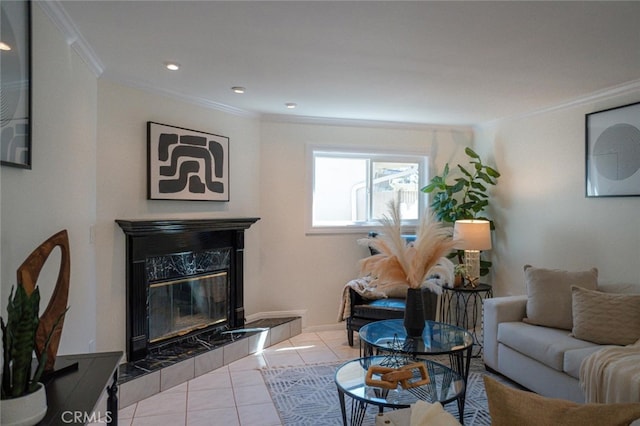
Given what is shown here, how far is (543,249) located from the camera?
3.97 metres

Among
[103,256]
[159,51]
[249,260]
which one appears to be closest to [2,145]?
[159,51]

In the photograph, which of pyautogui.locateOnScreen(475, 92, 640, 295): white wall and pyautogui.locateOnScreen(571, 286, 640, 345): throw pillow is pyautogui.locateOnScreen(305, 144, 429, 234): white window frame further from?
pyautogui.locateOnScreen(571, 286, 640, 345): throw pillow

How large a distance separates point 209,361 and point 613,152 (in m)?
3.73

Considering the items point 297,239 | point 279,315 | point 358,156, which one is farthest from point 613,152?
point 279,315

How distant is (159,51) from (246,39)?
2.04 feet

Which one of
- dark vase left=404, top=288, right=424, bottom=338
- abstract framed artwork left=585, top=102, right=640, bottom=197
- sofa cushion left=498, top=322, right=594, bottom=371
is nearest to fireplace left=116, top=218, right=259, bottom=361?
dark vase left=404, top=288, right=424, bottom=338

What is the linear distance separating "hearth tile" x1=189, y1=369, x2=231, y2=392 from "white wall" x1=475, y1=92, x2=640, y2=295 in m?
3.03

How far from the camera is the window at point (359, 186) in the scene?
185 inches

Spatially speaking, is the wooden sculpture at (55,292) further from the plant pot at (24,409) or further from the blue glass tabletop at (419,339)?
the blue glass tabletop at (419,339)

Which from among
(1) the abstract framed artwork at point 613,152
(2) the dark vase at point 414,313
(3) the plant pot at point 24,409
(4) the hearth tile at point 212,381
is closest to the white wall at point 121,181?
(4) the hearth tile at point 212,381

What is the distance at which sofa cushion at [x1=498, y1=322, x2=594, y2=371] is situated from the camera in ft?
8.79

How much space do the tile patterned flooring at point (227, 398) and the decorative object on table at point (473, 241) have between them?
1370mm

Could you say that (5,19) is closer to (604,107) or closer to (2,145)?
(2,145)

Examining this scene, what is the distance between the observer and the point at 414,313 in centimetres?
274
